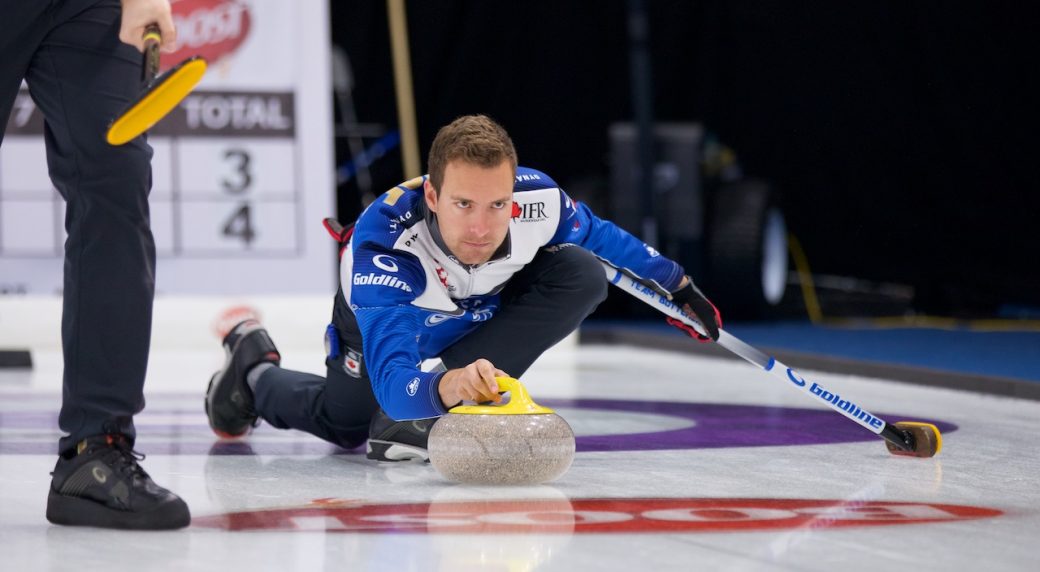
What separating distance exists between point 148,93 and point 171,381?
2910 millimetres

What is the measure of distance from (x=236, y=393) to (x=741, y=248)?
160 inches

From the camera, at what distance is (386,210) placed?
8.59 feet

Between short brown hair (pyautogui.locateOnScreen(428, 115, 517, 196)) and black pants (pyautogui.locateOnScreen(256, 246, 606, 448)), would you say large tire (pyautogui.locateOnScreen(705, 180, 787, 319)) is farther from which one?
short brown hair (pyautogui.locateOnScreen(428, 115, 517, 196))

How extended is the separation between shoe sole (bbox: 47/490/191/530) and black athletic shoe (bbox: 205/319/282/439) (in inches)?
45.1

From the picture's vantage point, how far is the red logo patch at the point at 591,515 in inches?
77.8

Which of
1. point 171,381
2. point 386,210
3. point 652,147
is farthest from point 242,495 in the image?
point 652,147

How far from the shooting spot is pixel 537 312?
9.36ft

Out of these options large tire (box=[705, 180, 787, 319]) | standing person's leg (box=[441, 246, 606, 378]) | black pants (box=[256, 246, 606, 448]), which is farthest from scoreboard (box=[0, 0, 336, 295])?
standing person's leg (box=[441, 246, 606, 378])

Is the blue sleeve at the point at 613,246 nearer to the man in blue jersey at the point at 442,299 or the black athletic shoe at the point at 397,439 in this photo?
the man in blue jersey at the point at 442,299

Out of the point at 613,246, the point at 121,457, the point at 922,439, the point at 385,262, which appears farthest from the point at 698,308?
the point at 121,457

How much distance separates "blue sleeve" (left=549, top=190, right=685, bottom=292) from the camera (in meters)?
2.93

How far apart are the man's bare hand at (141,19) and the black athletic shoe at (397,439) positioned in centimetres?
91

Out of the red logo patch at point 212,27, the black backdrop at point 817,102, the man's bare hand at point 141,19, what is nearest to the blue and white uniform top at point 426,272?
the man's bare hand at point 141,19

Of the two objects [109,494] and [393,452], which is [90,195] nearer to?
[109,494]
